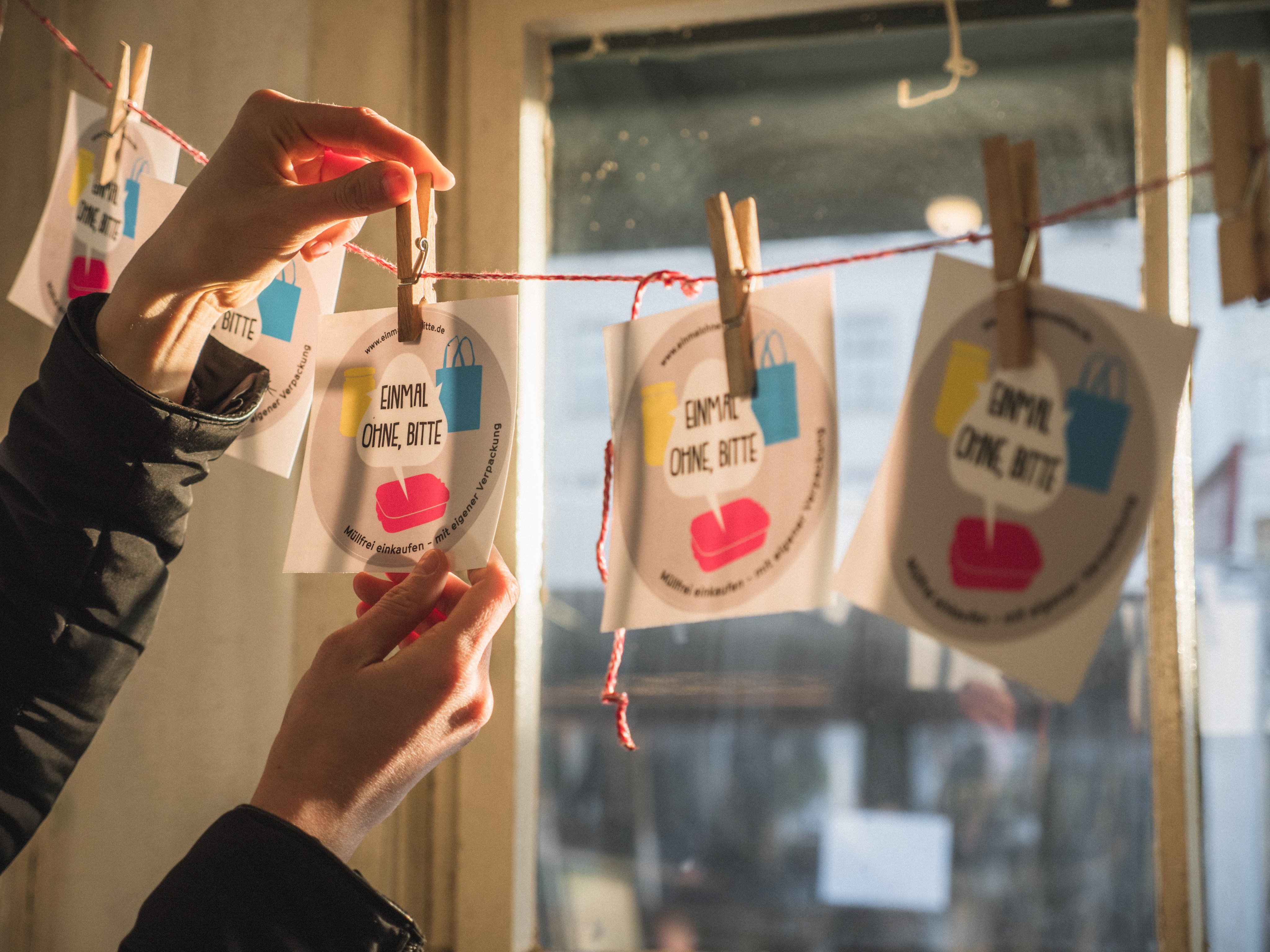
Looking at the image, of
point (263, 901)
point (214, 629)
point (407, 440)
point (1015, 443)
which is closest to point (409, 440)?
point (407, 440)

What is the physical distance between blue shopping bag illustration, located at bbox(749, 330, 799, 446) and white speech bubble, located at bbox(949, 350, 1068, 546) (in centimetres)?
11

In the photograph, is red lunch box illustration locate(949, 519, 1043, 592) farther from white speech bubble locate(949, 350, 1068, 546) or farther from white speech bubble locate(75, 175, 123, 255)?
white speech bubble locate(75, 175, 123, 255)

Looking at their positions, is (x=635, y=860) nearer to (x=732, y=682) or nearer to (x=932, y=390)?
(x=732, y=682)

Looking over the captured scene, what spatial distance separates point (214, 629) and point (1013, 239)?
966mm

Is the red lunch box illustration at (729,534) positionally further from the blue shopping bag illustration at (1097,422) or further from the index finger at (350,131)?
the index finger at (350,131)

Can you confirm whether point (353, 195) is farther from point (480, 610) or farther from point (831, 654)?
point (831, 654)

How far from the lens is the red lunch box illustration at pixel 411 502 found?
0.70 m

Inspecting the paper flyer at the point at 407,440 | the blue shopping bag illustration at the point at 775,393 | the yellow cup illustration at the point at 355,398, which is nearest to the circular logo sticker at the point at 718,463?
the blue shopping bag illustration at the point at 775,393

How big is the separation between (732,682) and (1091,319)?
0.65 metres

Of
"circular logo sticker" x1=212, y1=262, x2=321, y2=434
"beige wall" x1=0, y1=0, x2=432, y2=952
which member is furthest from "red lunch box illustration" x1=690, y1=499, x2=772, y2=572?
"beige wall" x1=0, y1=0, x2=432, y2=952

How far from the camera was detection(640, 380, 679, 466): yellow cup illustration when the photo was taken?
0.68 m

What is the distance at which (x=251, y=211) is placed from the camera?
69 centimetres

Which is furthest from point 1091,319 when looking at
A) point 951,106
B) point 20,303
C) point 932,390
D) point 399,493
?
point 20,303

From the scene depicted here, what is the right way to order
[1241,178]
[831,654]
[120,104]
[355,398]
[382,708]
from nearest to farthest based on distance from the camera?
1. [1241,178]
2. [382,708]
3. [355,398]
4. [120,104]
5. [831,654]
